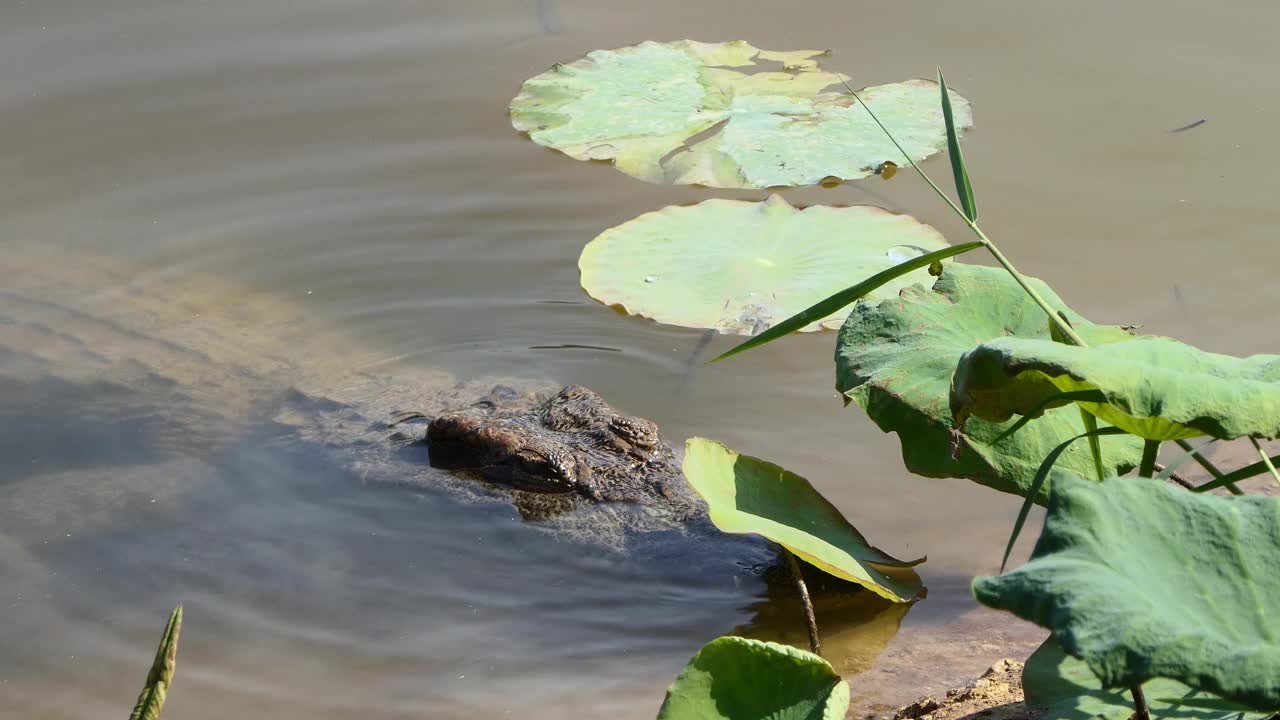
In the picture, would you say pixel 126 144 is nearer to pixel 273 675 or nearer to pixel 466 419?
pixel 466 419

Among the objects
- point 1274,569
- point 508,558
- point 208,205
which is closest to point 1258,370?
point 1274,569

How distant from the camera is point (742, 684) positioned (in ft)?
6.72

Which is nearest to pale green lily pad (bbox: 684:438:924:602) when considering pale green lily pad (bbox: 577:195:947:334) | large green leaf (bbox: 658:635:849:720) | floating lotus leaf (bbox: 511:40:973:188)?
large green leaf (bbox: 658:635:849:720)

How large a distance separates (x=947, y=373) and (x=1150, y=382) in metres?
0.69

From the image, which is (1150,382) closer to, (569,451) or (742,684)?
(742,684)

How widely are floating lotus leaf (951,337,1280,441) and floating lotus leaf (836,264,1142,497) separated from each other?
14.3 inches

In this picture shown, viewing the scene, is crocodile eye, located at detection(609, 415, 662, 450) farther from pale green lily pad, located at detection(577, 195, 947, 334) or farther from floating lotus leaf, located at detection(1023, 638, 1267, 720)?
floating lotus leaf, located at detection(1023, 638, 1267, 720)

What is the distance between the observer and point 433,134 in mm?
5312

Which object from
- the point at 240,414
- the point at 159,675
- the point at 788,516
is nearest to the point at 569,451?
the point at 788,516

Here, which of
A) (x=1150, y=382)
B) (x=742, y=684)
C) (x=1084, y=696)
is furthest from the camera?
(x=742, y=684)

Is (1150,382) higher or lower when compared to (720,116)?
higher

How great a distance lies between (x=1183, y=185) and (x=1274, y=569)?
3581 mm

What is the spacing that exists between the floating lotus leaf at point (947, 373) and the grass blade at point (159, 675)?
53.6 inches

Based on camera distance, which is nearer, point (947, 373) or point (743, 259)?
point (947, 373)
